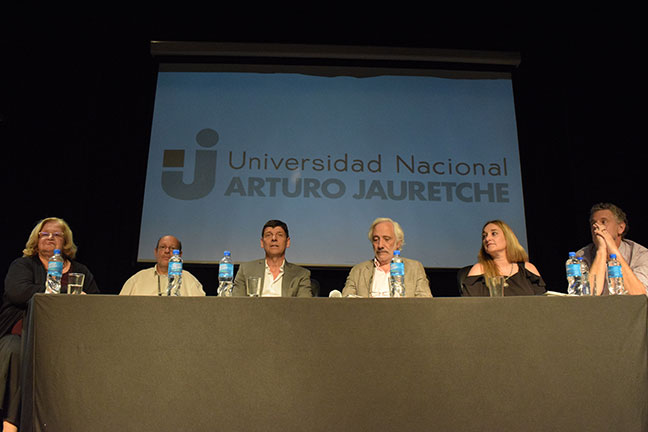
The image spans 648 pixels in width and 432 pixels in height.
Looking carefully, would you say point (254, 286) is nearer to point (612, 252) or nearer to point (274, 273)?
point (274, 273)

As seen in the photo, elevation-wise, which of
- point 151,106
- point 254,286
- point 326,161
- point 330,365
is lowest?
point 330,365

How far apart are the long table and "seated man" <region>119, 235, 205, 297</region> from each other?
4.82 feet

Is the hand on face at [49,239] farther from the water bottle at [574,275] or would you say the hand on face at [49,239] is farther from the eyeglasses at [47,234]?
the water bottle at [574,275]

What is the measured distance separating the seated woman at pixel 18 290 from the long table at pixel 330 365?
103 cm

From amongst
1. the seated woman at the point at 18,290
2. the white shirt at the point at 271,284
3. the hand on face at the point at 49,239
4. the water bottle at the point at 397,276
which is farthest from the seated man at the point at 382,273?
the hand on face at the point at 49,239

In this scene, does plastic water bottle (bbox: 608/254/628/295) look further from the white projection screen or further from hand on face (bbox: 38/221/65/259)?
hand on face (bbox: 38/221/65/259)

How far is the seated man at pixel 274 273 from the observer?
10.2 feet

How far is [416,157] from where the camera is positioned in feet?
14.1

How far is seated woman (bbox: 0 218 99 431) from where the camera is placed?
8.43 ft

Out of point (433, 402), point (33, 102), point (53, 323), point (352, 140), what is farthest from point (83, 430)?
point (33, 102)

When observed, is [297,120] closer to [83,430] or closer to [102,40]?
[102,40]

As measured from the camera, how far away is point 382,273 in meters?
2.98

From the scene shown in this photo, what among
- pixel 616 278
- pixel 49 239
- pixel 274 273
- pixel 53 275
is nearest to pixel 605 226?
pixel 616 278

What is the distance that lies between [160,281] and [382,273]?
1386 millimetres
